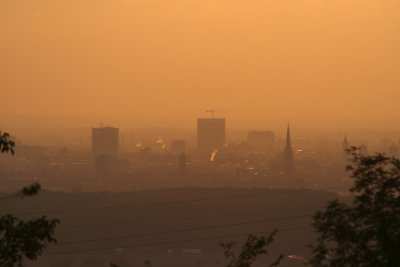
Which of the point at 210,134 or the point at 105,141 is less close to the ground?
the point at 210,134

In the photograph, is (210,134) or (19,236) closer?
(19,236)

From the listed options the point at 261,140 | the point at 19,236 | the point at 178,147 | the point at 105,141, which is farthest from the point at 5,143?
the point at 261,140

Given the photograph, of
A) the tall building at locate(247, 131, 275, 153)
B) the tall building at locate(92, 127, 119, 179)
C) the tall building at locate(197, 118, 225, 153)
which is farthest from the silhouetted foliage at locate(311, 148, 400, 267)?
the tall building at locate(247, 131, 275, 153)

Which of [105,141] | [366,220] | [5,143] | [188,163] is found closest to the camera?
[5,143]

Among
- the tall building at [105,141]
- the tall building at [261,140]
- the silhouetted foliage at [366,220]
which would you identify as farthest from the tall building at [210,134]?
the silhouetted foliage at [366,220]

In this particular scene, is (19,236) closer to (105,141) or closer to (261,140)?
(105,141)

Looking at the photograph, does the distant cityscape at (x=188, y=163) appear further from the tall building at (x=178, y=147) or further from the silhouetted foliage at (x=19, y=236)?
the silhouetted foliage at (x=19, y=236)
